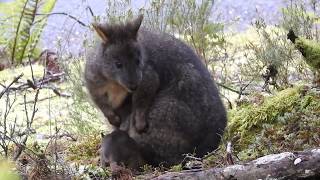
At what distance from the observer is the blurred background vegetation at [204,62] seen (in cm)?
494

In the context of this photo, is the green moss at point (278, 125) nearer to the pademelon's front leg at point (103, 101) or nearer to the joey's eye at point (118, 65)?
the pademelon's front leg at point (103, 101)

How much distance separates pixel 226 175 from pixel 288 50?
4142 mm

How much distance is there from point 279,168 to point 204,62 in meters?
3.77

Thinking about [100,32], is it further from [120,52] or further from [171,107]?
[171,107]

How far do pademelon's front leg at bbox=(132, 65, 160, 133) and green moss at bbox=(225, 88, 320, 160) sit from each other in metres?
0.74

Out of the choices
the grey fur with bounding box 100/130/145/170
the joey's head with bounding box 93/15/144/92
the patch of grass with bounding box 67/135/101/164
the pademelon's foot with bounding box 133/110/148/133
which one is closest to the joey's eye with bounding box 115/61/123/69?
the joey's head with bounding box 93/15/144/92

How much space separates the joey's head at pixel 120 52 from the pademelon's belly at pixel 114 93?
0.10m

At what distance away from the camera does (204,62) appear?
7328 mm

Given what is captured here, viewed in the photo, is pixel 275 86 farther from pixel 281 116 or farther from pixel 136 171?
pixel 136 171

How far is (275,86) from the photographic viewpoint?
6848mm

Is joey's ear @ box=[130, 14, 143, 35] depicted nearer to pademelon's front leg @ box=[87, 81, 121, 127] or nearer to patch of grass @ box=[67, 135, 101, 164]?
pademelon's front leg @ box=[87, 81, 121, 127]

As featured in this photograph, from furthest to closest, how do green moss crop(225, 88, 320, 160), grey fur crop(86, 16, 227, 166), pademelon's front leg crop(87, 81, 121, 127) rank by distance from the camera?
pademelon's front leg crop(87, 81, 121, 127) < grey fur crop(86, 16, 227, 166) < green moss crop(225, 88, 320, 160)

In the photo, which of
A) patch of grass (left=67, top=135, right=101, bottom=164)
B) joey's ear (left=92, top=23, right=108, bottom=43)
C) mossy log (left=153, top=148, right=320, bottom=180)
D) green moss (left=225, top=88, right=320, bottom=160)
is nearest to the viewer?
mossy log (left=153, top=148, right=320, bottom=180)

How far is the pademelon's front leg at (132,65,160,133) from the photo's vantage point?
501 centimetres
